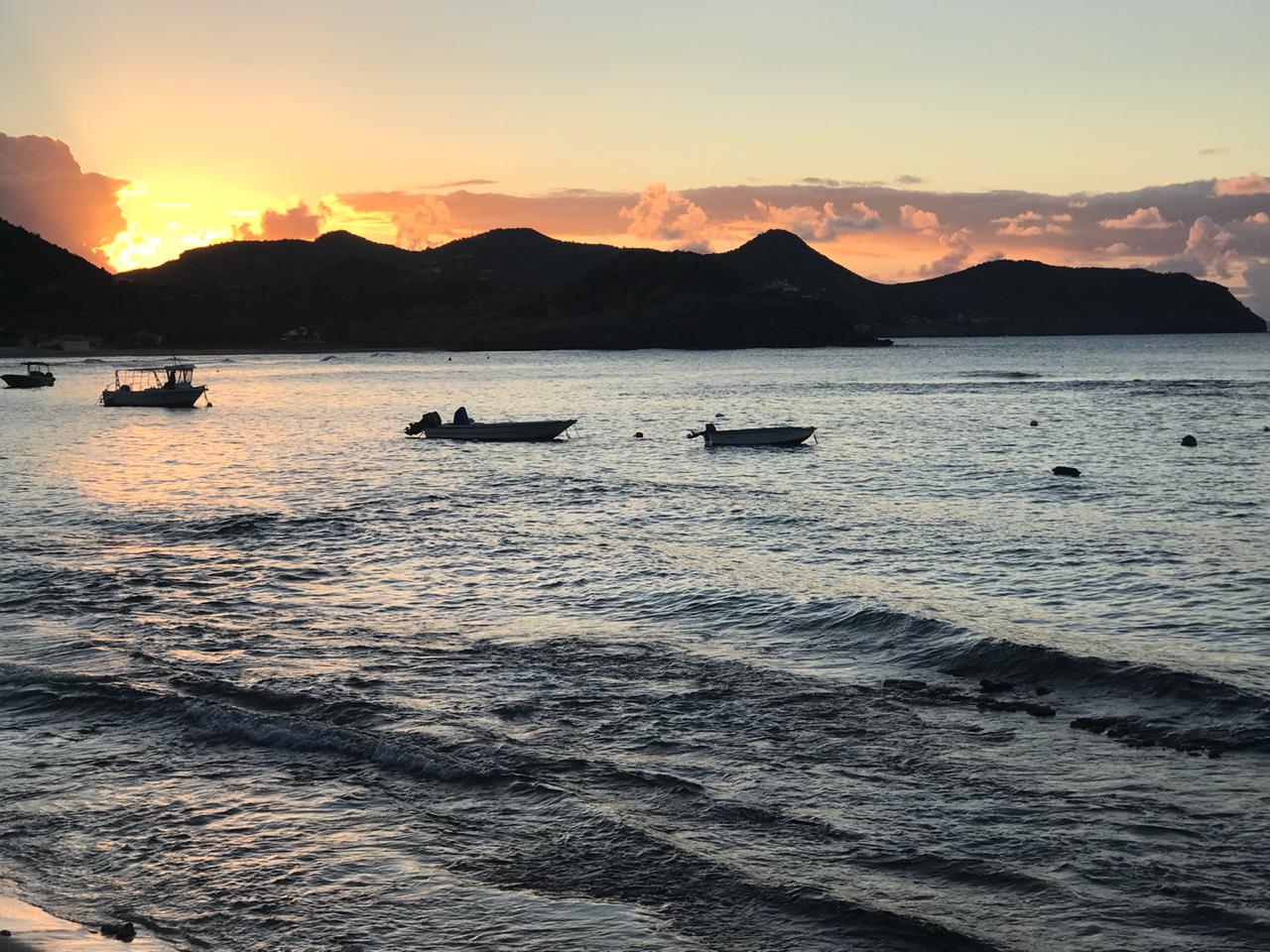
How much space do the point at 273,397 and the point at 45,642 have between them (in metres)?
101

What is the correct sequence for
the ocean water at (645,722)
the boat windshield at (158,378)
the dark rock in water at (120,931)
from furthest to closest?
the boat windshield at (158,378), the ocean water at (645,722), the dark rock in water at (120,931)

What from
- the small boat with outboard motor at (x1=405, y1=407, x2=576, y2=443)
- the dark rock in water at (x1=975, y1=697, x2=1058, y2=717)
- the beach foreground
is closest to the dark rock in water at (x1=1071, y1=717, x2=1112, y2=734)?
the dark rock in water at (x1=975, y1=697, x2=1058, y2=717)

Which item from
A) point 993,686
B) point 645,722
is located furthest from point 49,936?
point 993,686

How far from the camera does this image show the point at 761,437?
2292 inches

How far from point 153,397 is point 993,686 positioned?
296 feet

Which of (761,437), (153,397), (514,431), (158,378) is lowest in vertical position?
→ (761,437)

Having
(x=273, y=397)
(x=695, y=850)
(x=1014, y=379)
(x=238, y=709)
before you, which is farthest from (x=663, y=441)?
(x=1014, y=379)

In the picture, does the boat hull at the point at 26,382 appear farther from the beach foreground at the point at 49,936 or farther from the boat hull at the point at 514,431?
the beach foreground at the point at 49,936

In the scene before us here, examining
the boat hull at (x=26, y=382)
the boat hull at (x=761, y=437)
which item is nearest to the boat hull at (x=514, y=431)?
the boat hull at (x=761, y=437)

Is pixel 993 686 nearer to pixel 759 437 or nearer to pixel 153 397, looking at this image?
pixel 759 437

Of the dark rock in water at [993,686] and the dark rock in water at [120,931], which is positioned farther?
the dark rock in water at [993,686]

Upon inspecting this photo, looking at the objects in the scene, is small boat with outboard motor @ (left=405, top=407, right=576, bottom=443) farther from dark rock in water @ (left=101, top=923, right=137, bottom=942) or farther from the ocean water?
dark rock in water @ (left=101, top=923, right=137, bottom=942)

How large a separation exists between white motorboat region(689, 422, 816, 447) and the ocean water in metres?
20.1

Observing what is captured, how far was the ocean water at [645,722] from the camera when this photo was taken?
987 centimetres
